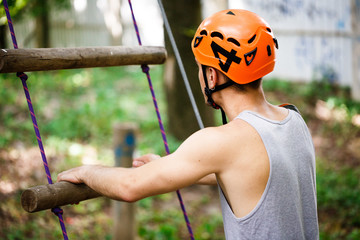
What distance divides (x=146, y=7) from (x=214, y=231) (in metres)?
11.6

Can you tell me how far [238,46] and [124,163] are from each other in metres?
2.69

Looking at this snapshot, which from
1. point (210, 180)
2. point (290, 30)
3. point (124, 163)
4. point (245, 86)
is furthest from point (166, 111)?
point (290, 30)

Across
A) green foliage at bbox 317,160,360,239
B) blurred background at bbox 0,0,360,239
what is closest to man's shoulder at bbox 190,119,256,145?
blurred background at bbox 0,0,360,239

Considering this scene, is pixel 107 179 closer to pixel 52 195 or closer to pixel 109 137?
pixel 52 195

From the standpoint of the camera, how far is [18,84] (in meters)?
→ 8.09

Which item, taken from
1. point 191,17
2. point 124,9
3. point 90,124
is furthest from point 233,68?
point 124,9

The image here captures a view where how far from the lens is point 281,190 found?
1.71 m

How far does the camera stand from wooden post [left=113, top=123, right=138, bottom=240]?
4254 mm

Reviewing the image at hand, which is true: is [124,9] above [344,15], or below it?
below

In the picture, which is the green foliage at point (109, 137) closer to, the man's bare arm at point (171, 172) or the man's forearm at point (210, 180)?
the man's forearm at point (210, 180)

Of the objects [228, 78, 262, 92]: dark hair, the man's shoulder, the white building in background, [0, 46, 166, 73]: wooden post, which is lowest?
the white building in background

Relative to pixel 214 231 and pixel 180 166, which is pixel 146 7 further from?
pixel 180 166

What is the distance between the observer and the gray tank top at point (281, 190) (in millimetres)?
1703

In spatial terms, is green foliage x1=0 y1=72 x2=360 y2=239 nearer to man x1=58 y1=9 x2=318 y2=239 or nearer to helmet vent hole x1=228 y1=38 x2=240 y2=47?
man x1=58 y1=9 x2=318 y2=239
